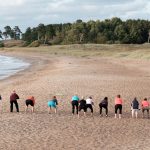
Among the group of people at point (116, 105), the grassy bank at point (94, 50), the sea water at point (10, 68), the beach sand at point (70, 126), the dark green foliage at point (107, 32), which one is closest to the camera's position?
the beach sand at point (70, 126)

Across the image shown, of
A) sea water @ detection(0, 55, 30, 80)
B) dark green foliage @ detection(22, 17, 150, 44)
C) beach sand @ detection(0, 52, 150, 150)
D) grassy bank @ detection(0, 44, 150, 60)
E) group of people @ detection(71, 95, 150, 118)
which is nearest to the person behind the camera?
beach sand @ detection(0, 52, 150, 150)

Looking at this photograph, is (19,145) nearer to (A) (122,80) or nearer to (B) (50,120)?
(B) (50,120)

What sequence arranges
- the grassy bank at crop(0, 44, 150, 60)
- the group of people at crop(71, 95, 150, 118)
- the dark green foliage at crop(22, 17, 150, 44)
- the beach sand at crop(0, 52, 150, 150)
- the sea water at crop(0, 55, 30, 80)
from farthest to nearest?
the dark green foliage at crop(22, 17, 150, 44)
the grassy bank at crop(0, 44, 150, 60)
the sea water at crop(0, 55, 30, 80)
the group of people at crop(71, 95, 150, 118)
the beach sand at crop(0, 52, 150, 150)

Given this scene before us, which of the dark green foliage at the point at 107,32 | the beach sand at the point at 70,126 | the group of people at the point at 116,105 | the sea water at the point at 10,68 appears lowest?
the sea water at the point at 10,68

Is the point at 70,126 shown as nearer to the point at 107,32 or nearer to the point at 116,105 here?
the point at 116,105

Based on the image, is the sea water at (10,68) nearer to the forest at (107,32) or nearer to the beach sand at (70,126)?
the beach sand at (70,126)

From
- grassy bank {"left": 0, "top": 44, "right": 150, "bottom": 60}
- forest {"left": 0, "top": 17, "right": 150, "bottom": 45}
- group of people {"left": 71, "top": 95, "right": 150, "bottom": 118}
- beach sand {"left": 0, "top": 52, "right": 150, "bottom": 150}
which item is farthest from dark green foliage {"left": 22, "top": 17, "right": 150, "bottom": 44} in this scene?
group of people {"left": 71, "top": 95, "right": 150, "bottom": 118}

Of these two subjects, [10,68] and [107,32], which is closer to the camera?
[10,68]

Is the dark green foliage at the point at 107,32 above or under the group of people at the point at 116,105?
above

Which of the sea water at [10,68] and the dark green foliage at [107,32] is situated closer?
the sea water at [10,68]

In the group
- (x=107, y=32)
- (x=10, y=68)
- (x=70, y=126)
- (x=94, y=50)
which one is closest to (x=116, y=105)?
(x=70, y=126)

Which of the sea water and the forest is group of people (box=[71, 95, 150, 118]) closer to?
the sea water

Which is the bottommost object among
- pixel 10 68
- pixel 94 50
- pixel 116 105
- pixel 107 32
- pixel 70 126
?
pixel 10 68

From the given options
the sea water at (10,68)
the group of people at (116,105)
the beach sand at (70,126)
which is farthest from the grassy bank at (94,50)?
the group of people at (116,105)
